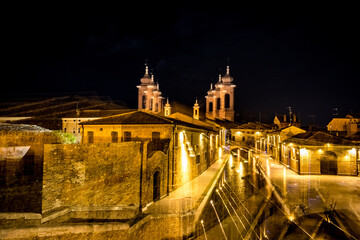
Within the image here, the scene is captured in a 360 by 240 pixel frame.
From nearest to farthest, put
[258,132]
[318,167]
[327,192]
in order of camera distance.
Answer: [327,192], [318,167], [258,132]

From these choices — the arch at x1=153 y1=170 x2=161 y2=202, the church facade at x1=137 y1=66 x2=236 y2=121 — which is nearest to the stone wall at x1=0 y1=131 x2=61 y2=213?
the arch at x1=153 y1=170 x2=161 y2=202

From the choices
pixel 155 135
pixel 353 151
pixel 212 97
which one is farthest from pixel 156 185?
pixel 212 97

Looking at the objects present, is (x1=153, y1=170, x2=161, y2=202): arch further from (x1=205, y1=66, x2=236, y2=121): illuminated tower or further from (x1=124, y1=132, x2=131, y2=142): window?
(x1=205, y1=66, x2=236, y2=121): illuminated tower

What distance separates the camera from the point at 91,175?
314 inches

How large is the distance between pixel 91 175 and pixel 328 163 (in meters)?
23.6

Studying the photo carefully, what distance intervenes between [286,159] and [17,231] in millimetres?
29331

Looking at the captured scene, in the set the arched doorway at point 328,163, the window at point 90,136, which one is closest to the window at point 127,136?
the window at point 90,136

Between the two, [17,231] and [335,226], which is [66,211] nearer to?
[17,231]

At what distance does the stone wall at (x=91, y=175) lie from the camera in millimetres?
6828

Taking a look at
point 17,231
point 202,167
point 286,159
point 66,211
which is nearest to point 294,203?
→ point 202,167

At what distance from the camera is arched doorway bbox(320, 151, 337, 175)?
22141mm

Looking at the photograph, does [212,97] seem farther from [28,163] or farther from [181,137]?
[28,163]

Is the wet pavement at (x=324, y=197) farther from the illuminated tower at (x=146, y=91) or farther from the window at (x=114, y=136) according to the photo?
the illuminated tower at (x=146, y=91)

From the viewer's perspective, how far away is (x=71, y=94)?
37625mm
